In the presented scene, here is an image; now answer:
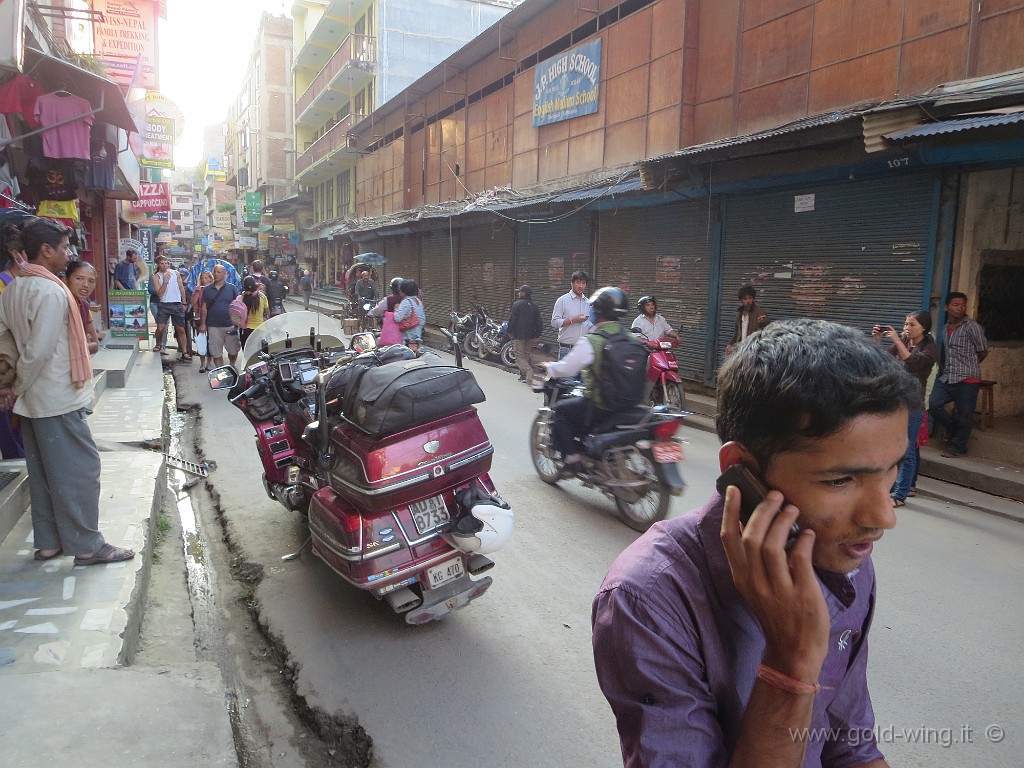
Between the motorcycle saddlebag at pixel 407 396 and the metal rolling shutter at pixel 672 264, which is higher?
the metal rolling shutter at pixel 672 264

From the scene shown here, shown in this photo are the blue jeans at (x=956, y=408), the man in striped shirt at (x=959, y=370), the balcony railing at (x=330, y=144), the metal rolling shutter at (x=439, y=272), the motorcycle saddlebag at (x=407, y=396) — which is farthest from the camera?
the balcony railing at (x=330, y=144)

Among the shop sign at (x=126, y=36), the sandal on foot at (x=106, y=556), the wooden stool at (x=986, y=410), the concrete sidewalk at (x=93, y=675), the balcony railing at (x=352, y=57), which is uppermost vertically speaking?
the balcony railing at (x=352, y=57)

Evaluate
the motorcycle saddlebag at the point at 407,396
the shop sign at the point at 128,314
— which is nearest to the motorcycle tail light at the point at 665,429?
the motorcycle saddlebag at the point at 407,396

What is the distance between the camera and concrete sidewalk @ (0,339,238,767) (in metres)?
2.46

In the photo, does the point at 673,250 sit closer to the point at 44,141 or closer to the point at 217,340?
the point at 217,340

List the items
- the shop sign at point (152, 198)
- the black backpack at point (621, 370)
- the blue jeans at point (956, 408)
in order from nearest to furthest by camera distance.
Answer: the black backpack at point (621, 370) → the blue jeans at point (956, 408) → the shop sign at point (152, 198)

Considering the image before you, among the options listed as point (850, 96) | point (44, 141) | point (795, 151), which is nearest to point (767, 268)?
point (795, 151)

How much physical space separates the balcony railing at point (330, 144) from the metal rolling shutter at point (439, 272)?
11.4 meters

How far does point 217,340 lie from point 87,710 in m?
9.51

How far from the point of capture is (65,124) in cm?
755

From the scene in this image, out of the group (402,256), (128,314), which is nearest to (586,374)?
(128,314)

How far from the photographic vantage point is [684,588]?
116 centimetres

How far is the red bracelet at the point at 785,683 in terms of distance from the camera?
1056 millimetres

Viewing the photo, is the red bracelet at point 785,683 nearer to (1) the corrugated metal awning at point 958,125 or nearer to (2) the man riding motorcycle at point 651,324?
(1) the corrugated metal awning at point 958,125
